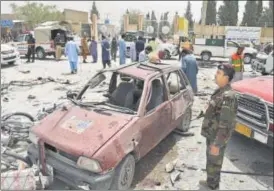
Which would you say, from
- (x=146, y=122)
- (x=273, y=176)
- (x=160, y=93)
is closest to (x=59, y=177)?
(x=146, y=122)

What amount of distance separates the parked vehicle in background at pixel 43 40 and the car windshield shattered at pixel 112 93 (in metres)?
14.9

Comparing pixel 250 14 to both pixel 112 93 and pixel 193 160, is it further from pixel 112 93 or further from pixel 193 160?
pixel 112 93

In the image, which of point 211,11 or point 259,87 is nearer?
point 259,87

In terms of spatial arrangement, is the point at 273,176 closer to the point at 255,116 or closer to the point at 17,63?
the point at 255,116

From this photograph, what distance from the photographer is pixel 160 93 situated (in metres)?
5.21

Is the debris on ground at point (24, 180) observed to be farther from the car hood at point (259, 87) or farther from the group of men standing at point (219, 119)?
the car hood at point (259, 87)

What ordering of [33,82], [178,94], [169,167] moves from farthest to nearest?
1. [33,82]
2. [178,94]
3. [169,167]

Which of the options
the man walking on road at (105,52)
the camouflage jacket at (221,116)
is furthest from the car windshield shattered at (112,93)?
the man walking on road at (105,52)

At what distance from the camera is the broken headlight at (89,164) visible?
3607mm

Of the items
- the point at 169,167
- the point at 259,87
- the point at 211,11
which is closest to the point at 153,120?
the point at 169,167

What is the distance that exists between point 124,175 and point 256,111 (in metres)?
2.62

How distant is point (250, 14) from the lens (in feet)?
176

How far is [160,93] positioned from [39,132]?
2.06 m

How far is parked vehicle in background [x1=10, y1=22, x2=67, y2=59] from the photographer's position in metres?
19.3
